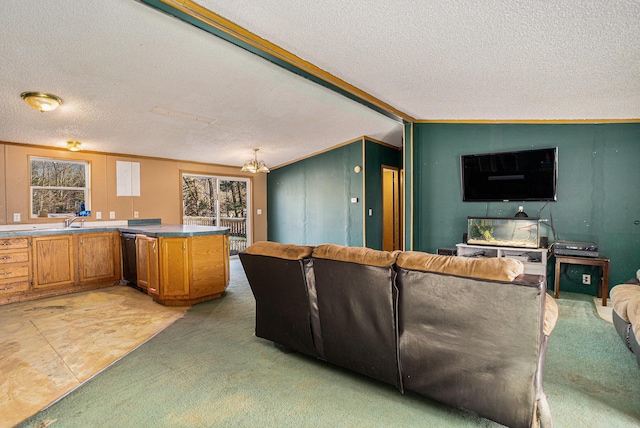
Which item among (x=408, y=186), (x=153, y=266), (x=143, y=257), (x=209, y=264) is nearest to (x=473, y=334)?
(x=209, y=264)

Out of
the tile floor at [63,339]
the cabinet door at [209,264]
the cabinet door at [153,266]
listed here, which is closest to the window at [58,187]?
the tile floor at [63,339]

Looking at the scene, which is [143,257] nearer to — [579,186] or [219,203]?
[219,203]

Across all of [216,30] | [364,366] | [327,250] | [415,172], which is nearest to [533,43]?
[327,250]

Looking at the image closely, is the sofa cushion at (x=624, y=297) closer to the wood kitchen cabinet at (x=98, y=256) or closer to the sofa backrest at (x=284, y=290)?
the sofa backrest at (x=284, y=290)

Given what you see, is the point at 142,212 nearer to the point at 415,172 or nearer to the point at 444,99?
the point at 415,172

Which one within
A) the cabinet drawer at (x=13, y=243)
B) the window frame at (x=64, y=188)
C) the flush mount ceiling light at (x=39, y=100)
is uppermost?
the flush mount ceiling light at (x=39, y=100)

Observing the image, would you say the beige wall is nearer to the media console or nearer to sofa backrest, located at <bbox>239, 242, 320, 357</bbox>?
sofa backrest, located at <bbox>239, 242, 320, 357</bbox>

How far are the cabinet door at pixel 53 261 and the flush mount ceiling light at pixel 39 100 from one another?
1.88 metres

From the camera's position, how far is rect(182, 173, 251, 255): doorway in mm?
6344

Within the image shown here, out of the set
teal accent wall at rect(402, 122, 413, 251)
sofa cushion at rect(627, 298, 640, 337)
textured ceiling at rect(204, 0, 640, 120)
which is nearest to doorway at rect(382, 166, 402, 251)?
teal accent wall at rect(402, 122, 413, 251)

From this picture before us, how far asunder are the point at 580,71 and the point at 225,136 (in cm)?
426

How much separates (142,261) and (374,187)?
13.1 ft

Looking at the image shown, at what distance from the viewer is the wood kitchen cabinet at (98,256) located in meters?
4.37

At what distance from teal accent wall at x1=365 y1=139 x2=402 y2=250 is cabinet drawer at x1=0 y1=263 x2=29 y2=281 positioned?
15.7ft
